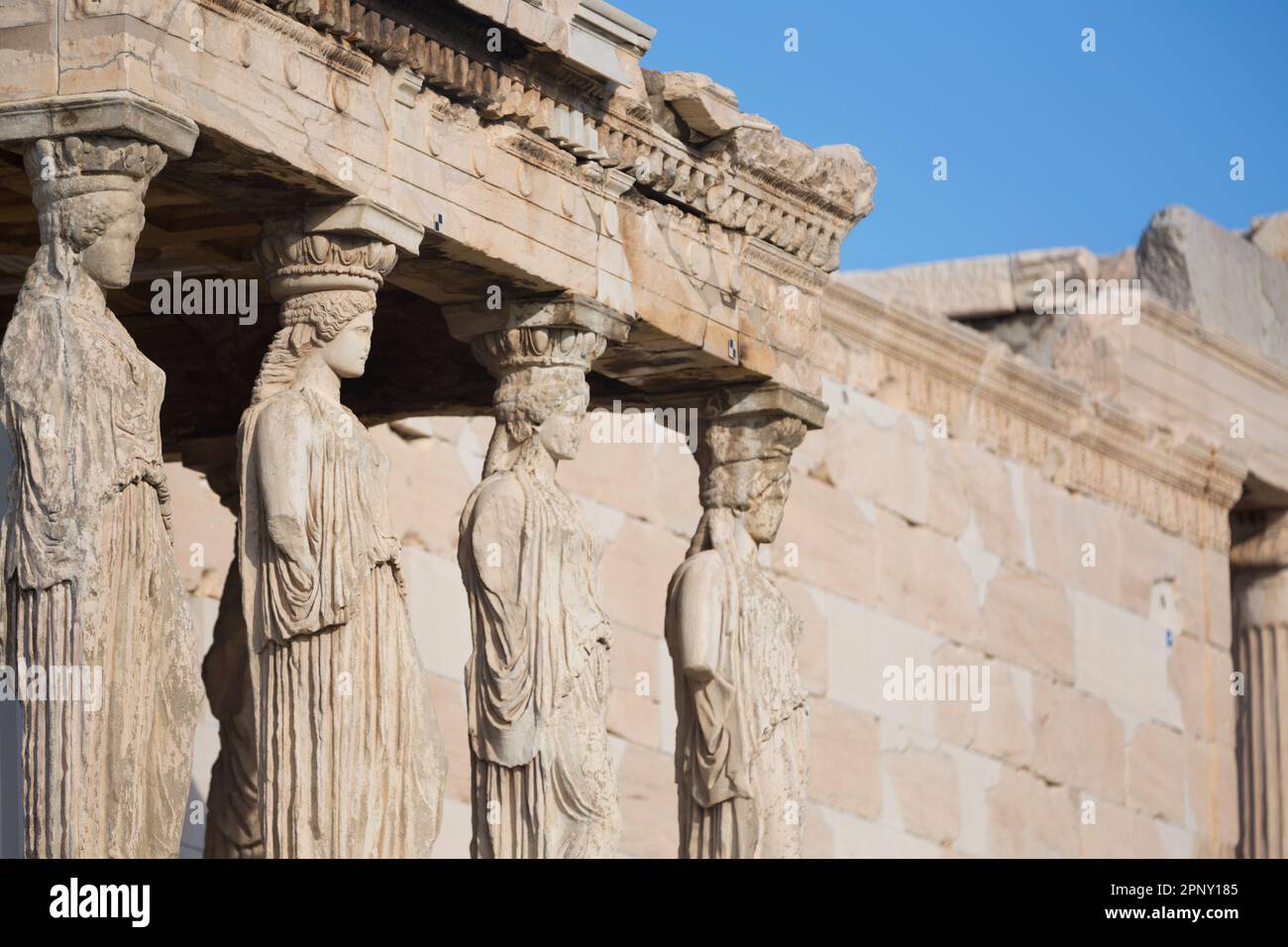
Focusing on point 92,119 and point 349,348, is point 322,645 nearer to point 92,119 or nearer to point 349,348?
point 349,348

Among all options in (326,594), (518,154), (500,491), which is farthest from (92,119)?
(500,491)

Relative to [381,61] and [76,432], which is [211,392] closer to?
[381,61]

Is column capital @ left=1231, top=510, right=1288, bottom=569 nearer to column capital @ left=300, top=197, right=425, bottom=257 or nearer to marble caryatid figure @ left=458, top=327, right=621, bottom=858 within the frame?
marble caryatid figure @ left=458, top=327, right=621, bottom=858

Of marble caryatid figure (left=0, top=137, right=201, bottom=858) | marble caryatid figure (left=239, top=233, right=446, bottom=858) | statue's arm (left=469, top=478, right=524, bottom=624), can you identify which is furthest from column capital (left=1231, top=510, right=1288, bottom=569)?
marble caryatid figure (left=0, top=137, right=201, bottom=858)

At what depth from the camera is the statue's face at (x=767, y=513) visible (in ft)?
37.8

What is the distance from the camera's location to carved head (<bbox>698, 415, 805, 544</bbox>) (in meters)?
11.5

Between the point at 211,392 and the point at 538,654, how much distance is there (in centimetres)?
239

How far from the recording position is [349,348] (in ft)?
31.3

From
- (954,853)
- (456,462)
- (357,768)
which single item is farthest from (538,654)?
(954,853)

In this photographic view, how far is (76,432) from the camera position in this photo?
859 cm

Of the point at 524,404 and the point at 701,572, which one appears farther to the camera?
the point at 701,572

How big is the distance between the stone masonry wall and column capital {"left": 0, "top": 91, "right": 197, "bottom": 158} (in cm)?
438

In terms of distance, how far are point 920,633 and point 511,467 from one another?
646 centimetres
